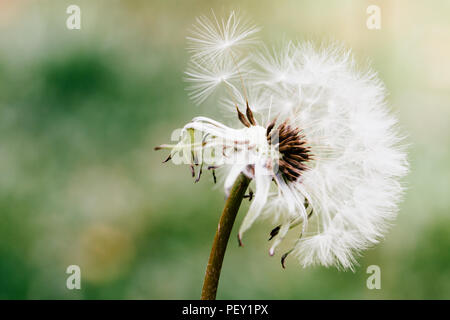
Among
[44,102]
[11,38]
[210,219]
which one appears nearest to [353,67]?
[210,219]

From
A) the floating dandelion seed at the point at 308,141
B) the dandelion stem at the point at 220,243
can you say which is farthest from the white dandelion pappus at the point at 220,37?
the dandelion stem at the point at 220,243

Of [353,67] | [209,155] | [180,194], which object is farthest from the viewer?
[180,194]

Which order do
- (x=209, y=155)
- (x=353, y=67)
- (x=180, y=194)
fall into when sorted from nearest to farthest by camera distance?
(x=209, y=155)
(x=353, y=67)
(x=180, y=194)

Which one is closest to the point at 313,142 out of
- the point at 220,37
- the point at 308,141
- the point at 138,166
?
the point at 308,141

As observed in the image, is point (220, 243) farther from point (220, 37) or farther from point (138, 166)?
point (138, 166)

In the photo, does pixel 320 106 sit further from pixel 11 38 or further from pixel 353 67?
pixel 11 38
